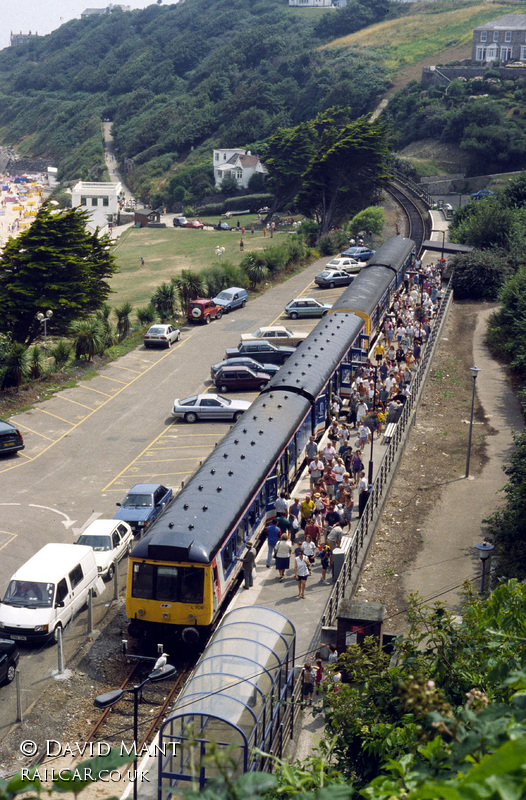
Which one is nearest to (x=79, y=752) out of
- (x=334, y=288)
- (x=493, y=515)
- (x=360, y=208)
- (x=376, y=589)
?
(x=376, y=589)

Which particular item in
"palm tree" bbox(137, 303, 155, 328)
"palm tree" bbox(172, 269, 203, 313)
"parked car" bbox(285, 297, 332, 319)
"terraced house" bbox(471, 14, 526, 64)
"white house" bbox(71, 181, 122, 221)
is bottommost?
"palm tree" bbox(137, 303, 155, 328)

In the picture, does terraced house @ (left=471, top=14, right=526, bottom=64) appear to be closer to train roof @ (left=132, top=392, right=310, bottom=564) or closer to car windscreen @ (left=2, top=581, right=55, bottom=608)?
train roof @ (left=132, top=392, right=310, bottom=564)

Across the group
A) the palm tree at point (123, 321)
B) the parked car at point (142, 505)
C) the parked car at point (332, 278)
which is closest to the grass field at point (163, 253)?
the parked car at point (332, 278)

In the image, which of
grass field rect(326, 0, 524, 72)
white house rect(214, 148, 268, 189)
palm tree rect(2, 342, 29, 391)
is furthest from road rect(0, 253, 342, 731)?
grass field rect(326, 0, 524, 72)

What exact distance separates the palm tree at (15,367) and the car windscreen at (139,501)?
13.1 m

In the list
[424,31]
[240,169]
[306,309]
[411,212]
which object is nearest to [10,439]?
[306,309]

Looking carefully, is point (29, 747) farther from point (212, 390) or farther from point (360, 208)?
point (360, 208)

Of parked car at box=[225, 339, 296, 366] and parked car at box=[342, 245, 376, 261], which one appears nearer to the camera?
parked car at box=[225, 339, 296, 366]

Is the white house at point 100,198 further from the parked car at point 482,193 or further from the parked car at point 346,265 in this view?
the parked car at point 346,265

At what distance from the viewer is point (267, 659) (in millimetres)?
14391

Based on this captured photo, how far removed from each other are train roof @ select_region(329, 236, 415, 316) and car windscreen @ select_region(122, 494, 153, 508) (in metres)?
14.3

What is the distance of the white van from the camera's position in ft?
60.4

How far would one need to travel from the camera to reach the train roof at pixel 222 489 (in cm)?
1794

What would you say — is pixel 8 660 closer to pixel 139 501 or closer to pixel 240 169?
pixel 139 501
